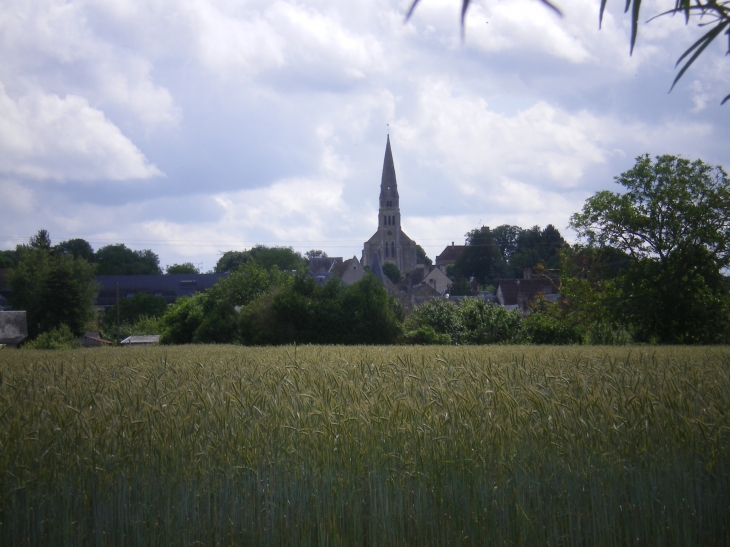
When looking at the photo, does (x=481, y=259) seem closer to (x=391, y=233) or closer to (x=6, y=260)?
(x=391, y=233)

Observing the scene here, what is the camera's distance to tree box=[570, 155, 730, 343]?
33.4 m

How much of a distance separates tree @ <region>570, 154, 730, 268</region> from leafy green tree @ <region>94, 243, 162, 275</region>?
97966mm

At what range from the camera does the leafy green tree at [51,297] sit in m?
61.1

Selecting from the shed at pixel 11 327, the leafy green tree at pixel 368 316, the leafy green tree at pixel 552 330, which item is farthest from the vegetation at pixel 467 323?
the shed at pixel 11 327

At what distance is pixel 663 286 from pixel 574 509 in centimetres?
3271

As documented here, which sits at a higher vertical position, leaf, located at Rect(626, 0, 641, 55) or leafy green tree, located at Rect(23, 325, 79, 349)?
leaf, located at Rect(626, 0, 641, 55)

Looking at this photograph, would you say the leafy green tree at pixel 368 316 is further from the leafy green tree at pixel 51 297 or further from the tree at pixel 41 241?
the tree at pixel 41 241

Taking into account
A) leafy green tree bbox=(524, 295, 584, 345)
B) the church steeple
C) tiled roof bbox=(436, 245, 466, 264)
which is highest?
the church steeple

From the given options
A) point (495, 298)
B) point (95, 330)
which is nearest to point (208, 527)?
point (95, 330)

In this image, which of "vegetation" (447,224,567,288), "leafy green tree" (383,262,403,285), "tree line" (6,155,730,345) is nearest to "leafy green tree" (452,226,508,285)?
"vegetation" (447,224,567,288)

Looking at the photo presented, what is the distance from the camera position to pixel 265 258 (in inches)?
4756

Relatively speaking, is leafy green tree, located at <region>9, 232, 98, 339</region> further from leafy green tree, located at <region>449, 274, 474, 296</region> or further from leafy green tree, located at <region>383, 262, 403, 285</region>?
leafy green tree, located at <region>383, 262, 403, 285</region>

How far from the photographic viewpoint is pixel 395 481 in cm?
436

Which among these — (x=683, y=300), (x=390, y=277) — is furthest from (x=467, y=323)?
(x=390, y=277)
